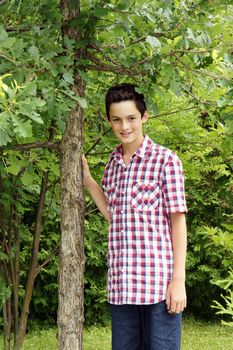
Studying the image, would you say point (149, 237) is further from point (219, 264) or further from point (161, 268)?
point (219, 264)

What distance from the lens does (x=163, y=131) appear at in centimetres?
359

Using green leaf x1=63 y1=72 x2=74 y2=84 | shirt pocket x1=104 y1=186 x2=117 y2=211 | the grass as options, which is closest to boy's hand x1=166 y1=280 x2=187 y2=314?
shirt pocket x1=104 y1=186 x2=117 y2=211

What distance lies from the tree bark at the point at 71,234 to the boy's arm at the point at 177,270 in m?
0.44

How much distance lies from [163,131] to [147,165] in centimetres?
105

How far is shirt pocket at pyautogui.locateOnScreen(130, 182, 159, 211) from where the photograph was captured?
2527 mm

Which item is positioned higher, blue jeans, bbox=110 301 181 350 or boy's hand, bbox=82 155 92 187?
boy's hand, bbox=82 155 92 187

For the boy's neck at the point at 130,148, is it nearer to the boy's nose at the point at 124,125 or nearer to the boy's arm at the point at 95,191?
the boy's nose at the point at 124,125

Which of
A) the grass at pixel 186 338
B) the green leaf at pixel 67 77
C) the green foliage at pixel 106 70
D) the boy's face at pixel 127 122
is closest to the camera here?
the green foliage at pixel 106 70

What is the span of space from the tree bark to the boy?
0.17m

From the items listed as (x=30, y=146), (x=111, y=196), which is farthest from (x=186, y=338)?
(x=30, y=146)

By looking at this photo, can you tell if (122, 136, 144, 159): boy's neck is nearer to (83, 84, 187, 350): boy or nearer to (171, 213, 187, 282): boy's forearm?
(83, 84, 187, 350): boy

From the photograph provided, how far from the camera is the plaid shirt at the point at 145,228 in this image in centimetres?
249

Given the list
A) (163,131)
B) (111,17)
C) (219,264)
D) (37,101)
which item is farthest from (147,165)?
(219,264)

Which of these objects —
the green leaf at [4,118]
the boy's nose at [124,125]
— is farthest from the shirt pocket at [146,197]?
the green leaf at [4,118]
